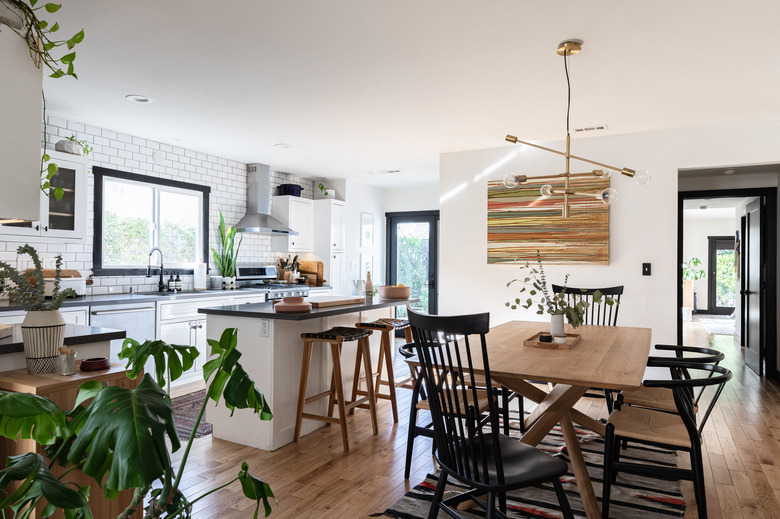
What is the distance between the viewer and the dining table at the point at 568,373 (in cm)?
208

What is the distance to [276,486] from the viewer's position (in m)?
2.78

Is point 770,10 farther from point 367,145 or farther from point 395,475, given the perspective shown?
point 367,145

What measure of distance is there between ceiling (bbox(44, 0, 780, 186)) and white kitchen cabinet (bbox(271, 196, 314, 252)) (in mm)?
1820

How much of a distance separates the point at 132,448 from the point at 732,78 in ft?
13.6

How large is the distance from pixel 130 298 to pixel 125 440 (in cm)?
414

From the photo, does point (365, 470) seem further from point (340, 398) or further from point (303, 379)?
point (303, 379)

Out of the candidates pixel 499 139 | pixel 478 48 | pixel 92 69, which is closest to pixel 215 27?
pixel 92 69

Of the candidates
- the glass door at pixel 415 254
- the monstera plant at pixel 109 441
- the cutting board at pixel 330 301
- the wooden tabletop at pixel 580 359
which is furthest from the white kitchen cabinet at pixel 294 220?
the monstera plant at pixel 109 441

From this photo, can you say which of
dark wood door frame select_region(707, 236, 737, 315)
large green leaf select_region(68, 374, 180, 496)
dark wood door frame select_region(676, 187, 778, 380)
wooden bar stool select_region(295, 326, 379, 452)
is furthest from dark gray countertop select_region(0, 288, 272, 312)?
dark wood door frame select_region(707, 236, 737, 315)

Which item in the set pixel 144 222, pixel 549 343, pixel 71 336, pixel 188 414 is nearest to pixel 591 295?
pixel 549 343

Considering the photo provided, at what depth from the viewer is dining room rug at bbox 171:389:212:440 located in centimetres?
362

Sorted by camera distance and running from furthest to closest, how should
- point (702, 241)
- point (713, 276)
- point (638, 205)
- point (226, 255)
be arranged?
point (702, 241)
point (713, 276)
point (226, 255)
point (638, 205)

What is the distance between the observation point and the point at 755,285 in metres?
6.21

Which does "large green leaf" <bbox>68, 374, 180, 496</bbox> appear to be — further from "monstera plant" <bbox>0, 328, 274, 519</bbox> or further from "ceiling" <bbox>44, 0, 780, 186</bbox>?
"ceiling" <bbox>44, 0, 780, 186</bbox>
